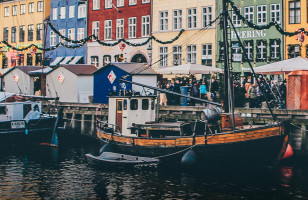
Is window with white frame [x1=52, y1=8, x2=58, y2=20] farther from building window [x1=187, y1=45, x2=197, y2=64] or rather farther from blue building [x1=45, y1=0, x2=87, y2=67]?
building window [x1=187, y1=45, x2=197, y2=64]

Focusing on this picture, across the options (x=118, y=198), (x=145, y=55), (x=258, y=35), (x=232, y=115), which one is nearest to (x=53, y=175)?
(x=118, y=198)

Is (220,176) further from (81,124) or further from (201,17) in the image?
(201,17)

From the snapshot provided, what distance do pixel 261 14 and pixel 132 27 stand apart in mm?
13584


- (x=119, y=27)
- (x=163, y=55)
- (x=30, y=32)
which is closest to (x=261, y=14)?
(x=163, y=55)

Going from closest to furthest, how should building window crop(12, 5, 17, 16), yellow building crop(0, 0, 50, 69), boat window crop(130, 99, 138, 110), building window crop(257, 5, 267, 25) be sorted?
boat window crop(130, 99, 138, 110) < building window crop(257, 5, 267, 25) < yellow building crop(0, 0, 50, 69) < building window crop(12, 5, 17, 16)

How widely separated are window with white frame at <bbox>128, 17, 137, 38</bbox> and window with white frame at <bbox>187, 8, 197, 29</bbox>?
6.08 metres

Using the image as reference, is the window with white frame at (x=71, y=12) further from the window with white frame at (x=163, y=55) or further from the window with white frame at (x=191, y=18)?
the window with white frame at (x=191, y=18)

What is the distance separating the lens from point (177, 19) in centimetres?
5184

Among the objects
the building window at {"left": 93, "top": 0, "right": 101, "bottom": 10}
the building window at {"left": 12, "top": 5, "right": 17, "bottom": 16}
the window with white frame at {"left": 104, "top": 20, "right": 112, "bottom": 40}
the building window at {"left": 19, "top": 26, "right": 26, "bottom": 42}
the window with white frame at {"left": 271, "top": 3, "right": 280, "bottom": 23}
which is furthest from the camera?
the building window at {"left": 12, "top": 5, "right": 17, "bottom": 16}

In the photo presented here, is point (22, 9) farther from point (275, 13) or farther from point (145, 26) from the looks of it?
point (275, 13)

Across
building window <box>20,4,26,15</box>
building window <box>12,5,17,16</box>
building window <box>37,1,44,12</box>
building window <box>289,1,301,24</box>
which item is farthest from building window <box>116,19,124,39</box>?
building window <box>12,5,17,16</box>

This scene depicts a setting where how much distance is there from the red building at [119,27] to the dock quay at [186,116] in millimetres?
13584

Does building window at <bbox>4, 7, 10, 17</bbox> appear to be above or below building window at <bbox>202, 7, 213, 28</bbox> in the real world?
above

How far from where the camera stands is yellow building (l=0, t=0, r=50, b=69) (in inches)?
2603
